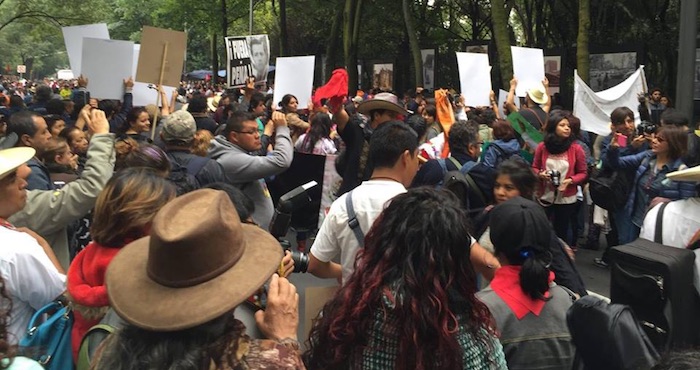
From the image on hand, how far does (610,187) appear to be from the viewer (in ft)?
23.4

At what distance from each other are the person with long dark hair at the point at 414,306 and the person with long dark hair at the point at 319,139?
5879 mm

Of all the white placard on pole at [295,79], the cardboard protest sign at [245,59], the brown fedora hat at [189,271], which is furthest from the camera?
the cardboard protest sign at [245,59]

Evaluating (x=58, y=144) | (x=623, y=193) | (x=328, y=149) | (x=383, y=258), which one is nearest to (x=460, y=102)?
(x=328, y=149)

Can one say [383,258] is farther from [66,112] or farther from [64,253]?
[66,112]

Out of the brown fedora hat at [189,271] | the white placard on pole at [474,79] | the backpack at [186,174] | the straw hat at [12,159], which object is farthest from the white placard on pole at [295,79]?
the brown fedora hat at [189,271]

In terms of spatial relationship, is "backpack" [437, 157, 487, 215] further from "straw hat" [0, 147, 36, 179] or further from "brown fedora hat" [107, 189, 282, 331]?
"brown fedora hat" [107, 189, 282, 331]

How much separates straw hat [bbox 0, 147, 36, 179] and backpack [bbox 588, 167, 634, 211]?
18.3 feet

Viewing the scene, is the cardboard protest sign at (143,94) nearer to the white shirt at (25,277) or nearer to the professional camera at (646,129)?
the professional camera at (646,129)

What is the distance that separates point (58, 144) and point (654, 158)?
16.0 ft

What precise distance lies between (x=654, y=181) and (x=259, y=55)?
8251mm

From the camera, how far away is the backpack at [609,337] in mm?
2352

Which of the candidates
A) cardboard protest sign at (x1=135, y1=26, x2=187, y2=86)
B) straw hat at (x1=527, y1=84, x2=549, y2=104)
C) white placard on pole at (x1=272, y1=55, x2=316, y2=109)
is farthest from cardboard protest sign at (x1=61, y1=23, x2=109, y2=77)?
straw hat at (x1=527, y1=84, x2=549, y2=104)

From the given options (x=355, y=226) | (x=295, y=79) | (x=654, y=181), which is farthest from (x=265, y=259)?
(x=295, y=79)

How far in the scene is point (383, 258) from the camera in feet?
7.29
